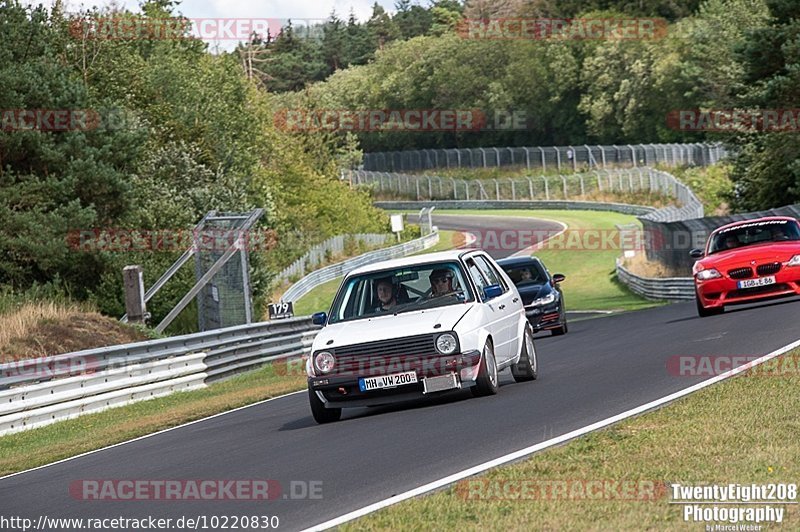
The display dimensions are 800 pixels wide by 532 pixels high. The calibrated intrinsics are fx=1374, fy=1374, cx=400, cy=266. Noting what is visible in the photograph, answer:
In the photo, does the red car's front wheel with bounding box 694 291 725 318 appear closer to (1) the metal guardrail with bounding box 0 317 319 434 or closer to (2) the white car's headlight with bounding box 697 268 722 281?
(2) the white car's headlight with bounding box 697 268 722 281

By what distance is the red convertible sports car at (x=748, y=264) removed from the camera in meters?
21.8

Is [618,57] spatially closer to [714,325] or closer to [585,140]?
[585,140]

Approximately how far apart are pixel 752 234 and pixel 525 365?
9006mm

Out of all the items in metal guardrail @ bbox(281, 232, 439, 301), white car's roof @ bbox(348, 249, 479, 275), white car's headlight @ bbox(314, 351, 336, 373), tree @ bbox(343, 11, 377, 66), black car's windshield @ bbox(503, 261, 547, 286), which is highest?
tree @ bbox(343, 11, 377, 66)

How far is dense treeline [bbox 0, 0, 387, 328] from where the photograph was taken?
126 feet

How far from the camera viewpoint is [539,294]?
86.7ft

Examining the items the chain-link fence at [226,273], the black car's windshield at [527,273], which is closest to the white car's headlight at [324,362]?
the chain-link fence at [226,273]

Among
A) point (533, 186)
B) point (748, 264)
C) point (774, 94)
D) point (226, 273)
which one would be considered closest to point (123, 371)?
point (226, 273)

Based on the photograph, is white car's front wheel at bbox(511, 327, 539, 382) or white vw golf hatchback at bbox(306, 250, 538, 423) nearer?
white vw golf hatchback at bbox(306, 250, 538, 423)

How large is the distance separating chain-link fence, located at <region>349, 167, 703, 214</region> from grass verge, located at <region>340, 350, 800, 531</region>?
5715cm

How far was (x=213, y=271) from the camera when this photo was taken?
27656mm

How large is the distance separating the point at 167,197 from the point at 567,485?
46.3 meters

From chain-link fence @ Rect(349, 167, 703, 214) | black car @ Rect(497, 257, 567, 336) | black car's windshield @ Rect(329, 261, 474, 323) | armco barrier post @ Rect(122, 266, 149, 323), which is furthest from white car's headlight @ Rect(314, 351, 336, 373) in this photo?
chain-link fence @ Rect(349, 167, 703, 214)

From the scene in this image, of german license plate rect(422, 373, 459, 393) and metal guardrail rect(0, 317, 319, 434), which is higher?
german license plate rect(422, 373, 459, 393)
